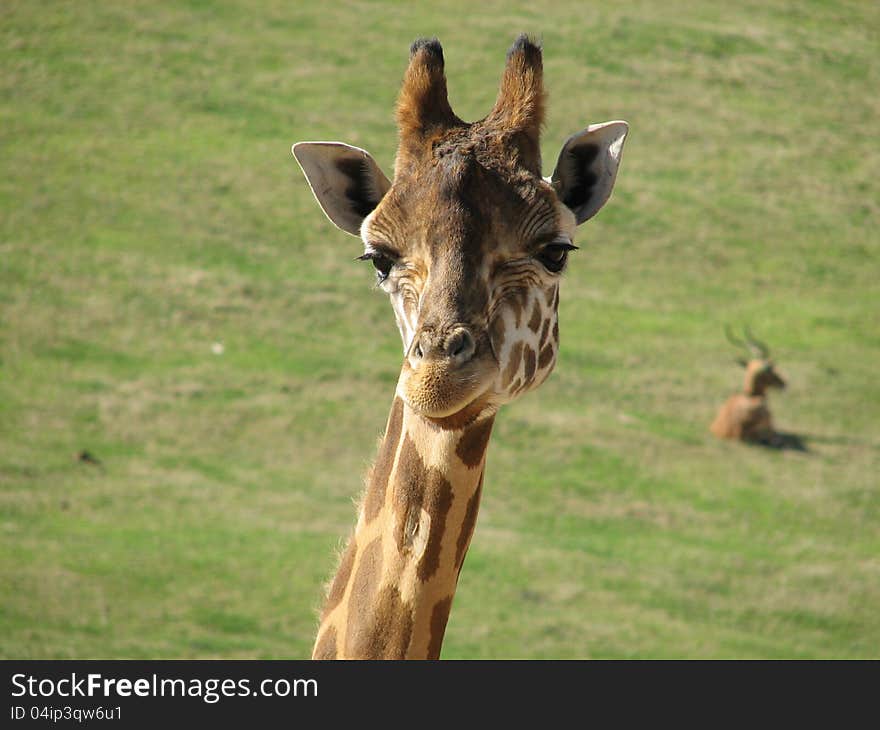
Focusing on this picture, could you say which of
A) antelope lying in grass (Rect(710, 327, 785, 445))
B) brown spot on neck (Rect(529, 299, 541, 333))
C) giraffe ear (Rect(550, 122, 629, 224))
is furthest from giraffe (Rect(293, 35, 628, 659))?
antelope lying in grass (Rect(710, 327, 785, 445))

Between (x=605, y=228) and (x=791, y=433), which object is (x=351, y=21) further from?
(x=791, y=433)

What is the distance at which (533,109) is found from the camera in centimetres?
762

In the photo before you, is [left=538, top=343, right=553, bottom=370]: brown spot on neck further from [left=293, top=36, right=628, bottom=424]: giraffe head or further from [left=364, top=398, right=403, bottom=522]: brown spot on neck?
[left=364, top=398, right=403, bottom=522]: brown spot on neck

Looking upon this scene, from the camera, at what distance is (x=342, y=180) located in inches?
315

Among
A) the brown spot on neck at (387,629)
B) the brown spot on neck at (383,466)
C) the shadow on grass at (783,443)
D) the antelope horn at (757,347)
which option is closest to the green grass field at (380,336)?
the shadow on grass at (783,443)

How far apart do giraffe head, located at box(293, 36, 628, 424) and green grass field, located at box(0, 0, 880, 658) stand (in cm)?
1378

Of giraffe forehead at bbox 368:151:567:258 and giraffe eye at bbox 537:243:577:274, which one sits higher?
giraffe forehead at bbox 368:151:567:258

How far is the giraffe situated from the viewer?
270 inches

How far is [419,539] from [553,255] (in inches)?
58.2

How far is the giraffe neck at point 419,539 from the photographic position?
704 cm

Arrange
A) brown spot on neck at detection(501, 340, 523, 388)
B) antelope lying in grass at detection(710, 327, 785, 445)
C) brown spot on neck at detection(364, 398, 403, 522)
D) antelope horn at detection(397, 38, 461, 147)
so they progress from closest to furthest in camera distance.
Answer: brown spot on neck at detection(501, 340, 523, 388) < brown spot on neck at detection(364, 398, 403, 522) < antelope horn at detection(397, 38, 461, 147) < antelope lying in grass at detection(710, 327, 785, 445)

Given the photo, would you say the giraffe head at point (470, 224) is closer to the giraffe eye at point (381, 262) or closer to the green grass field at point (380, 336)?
the giraffe eye at point (381, 262)

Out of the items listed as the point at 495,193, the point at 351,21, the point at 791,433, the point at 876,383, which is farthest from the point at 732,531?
the point at 351,21
